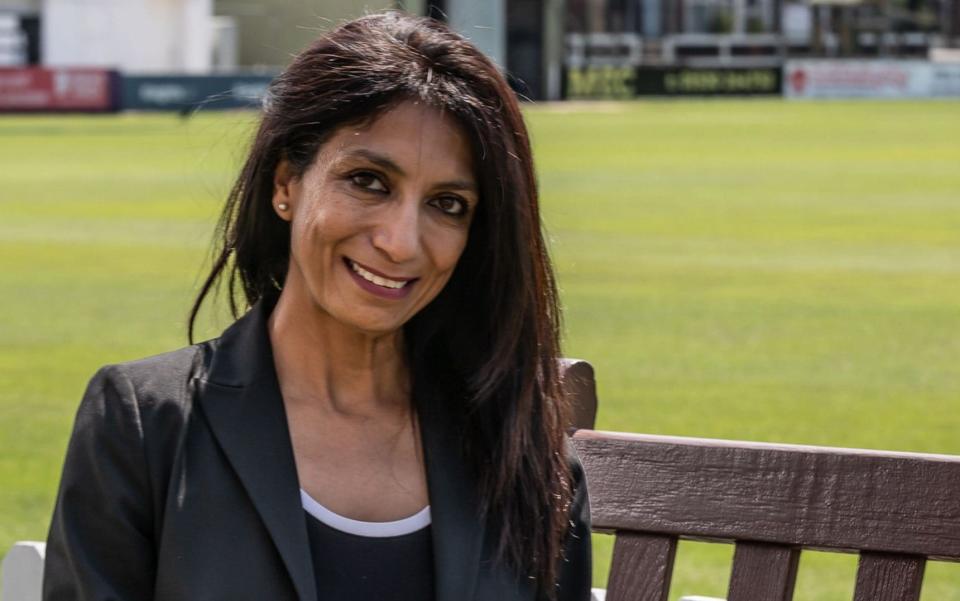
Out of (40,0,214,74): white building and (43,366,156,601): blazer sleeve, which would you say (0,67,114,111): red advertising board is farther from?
(43,366,156,601): blazer sleeve

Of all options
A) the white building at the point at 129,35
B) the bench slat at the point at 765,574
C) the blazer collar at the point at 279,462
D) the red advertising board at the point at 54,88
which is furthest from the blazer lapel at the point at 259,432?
the white building at the point at 129,35

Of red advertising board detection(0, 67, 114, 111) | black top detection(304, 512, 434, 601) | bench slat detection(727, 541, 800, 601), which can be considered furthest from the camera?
red advertising board detection(0, 67, 114, 111)

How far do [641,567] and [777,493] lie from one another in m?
0.28

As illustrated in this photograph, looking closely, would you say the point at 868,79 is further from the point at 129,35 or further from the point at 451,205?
the point at 451,205

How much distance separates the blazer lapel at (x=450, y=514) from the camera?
2.74 meters

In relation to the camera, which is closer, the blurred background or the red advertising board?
the blurred background

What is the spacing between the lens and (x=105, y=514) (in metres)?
2.59

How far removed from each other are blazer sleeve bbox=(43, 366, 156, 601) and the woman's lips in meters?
0.39

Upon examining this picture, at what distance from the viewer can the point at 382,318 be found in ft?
9.34

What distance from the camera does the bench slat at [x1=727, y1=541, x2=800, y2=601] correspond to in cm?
303

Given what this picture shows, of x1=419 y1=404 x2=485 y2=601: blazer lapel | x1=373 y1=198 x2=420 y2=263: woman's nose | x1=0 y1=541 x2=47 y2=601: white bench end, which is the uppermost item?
x1=373 y1=198 x2=420 y2=263: woman's nose

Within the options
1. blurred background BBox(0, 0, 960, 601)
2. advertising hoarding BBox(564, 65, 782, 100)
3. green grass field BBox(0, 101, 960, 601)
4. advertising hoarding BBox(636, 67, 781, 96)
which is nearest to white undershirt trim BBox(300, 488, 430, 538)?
blurred background BBox(0, 0, 960, 601)

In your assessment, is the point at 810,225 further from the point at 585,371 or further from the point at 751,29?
the point at 751,29

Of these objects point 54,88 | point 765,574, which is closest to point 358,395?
point 765,574
